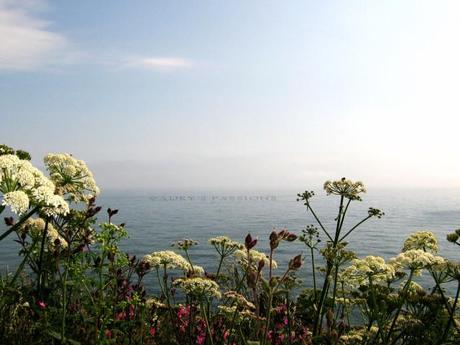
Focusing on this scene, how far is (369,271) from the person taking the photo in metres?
5.54

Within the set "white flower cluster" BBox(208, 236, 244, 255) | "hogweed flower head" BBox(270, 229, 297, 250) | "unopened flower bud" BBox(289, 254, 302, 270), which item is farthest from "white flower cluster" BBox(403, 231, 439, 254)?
"unopened flower bud" BBox(289, 254, 302, 270)

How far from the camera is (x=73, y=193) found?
19.8ft

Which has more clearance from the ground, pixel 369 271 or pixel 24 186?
pixel 24 186

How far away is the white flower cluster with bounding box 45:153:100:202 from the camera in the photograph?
574cm

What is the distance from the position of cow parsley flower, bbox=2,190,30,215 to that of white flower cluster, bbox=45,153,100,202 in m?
2.18

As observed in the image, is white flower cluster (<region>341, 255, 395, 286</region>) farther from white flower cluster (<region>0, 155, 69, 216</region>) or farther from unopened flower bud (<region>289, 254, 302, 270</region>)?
white flower cluster (<region>0, 155, 69, 216</region>)

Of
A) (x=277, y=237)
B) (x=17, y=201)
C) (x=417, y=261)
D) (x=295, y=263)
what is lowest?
(x=417, y=261)

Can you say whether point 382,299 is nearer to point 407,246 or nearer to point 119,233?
point 407,246

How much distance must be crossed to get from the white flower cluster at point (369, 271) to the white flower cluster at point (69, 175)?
3718 mm

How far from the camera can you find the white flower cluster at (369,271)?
5579 millimetres

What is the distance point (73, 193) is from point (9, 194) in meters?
2.52

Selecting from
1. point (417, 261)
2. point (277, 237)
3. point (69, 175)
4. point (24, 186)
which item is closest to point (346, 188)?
point (417, 261)

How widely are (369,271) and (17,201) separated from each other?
418cm

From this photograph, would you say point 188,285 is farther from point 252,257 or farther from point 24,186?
point 24,186
